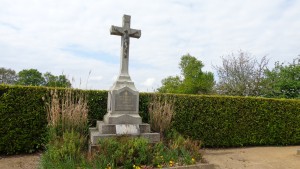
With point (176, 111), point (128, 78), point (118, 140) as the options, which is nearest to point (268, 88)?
point (176, 111)

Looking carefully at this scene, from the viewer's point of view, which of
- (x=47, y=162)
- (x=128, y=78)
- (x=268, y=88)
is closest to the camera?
(x=47, y=162)

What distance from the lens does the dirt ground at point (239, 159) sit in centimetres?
661

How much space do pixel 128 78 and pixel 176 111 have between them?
2.44 m

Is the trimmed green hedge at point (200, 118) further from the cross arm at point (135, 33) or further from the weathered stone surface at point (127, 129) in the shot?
the cross arm at point (135, 33)

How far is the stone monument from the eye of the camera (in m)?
6.37

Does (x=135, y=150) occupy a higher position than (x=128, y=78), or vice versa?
(x=128, y=78)

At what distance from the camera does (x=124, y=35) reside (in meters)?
7.23

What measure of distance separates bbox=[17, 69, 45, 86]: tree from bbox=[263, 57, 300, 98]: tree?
24.0 m

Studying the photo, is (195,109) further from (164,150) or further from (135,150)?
(135,150)

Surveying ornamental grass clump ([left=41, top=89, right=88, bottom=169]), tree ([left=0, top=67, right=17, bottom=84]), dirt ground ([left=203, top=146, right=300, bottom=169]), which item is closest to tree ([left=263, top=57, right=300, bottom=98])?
dirt ground ([left=203, top=146, right=300, bottom=169])

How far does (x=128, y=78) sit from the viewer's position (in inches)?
282

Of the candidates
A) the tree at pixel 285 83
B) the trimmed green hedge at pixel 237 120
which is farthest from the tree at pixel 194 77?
the trimmed green hedge at pixel 237 120

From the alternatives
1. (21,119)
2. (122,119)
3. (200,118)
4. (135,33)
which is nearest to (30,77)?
(21,119)

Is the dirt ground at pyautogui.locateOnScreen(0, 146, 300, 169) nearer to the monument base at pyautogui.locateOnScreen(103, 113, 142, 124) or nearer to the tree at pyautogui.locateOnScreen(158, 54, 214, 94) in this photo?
the monument base at pyautogui.locateOnScreen(103, 113, 142, 124)
